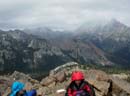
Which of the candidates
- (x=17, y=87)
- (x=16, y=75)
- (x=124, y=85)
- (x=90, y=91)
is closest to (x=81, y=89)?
(x=90, y=91)

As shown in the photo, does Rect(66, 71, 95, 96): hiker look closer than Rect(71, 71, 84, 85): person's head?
No

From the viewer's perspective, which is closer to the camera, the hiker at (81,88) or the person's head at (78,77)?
the person's head at (78,77)

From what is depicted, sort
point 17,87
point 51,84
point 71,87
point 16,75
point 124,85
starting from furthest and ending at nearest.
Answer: point 16,75
point 51,84
point 124,85
point 71,87
point 17,87

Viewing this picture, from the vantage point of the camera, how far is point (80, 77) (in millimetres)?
16516

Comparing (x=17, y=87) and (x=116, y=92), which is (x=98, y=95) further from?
(x=17, y=87)

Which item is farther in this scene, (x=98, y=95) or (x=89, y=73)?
(x=89, y=73)

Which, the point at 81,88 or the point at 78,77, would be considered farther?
the point at 81,88

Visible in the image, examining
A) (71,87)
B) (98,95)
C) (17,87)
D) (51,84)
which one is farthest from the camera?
(51,84)

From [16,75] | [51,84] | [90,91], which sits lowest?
[16,75]

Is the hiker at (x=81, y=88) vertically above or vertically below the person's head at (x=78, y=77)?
below

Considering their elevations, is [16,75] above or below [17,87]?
below

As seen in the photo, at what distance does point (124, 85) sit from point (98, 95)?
446 cm

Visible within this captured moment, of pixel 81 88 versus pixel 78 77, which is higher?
pixel 78 77

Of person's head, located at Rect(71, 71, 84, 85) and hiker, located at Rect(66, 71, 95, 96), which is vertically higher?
person's head, located at Rect(71, 71, 84, 85)
